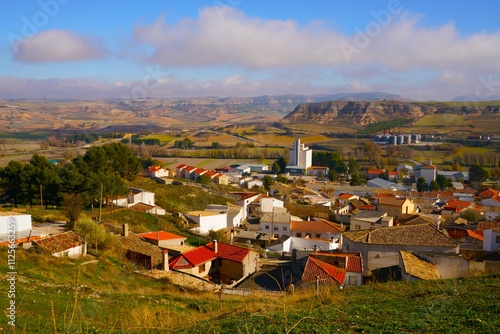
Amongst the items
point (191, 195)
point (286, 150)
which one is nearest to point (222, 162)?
point (286, 150)

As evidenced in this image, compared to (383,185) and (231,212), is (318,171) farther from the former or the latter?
(231,212)

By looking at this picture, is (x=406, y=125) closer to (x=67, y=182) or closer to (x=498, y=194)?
(x=498, y=194)

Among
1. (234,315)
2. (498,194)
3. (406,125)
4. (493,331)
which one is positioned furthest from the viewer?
(406,125)

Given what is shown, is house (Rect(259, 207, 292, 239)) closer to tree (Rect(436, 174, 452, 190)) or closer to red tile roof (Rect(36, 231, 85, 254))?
red tile roof (Rect(36, 231, 85, 254))

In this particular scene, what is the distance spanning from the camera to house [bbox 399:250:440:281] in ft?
29.5

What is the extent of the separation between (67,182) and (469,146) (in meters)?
58.4

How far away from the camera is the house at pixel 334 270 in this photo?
9.73 meters

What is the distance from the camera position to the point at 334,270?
10.4m

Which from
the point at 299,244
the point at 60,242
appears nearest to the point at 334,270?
the point at 60,242

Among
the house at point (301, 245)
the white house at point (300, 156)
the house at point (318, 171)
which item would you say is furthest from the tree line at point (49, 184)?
the white house at point (300, 156)

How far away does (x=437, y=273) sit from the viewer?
9.84m

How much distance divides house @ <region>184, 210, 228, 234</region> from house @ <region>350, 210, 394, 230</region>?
6129mm

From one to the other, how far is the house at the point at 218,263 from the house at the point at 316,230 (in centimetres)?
694

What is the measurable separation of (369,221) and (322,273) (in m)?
11.3
